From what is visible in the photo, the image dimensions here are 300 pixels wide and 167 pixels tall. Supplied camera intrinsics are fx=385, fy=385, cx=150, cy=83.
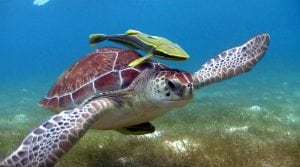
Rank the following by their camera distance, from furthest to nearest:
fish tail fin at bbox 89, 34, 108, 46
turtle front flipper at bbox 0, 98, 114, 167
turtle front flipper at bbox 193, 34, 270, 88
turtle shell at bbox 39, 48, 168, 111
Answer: turtle front flipper at bbox 193, 34, 270, 88 → fish tail fin at bbox 89, 34, 108, 46 → turtle shell at bbox 39, 48, 168, 111 → turtle front flipper at bbox 0, 98, 114, 167

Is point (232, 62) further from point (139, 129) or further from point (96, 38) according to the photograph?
point (96, 38)

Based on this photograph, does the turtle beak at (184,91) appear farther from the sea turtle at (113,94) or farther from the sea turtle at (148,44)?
the sea turtle at (148,44)

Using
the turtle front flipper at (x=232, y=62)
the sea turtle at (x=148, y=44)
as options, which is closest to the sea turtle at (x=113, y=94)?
the turtle front flipper at (x=232, y=62)

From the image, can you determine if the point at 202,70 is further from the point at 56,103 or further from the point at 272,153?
the point at 56,103

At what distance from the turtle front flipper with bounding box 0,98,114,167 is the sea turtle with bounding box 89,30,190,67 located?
1.19 meters

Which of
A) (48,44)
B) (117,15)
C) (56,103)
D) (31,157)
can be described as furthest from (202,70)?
(48,44)

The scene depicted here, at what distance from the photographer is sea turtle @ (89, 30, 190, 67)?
5.04m

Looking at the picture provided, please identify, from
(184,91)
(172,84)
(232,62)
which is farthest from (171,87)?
(232,62)

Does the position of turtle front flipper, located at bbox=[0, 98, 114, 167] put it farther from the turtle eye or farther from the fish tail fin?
the fish tail fin

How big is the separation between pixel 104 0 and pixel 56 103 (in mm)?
70602

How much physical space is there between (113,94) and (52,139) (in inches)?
52.3

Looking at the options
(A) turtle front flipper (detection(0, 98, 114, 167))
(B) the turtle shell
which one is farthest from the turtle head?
(A) turtle front flipper (detection(0, 98, 114, 167))

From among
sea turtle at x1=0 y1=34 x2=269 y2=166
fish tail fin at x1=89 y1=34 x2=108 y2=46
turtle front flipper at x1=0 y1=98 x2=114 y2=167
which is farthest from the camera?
fish tail fin at x1=89 y1=34 x2=108 y2=46

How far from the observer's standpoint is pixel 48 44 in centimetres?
19388
